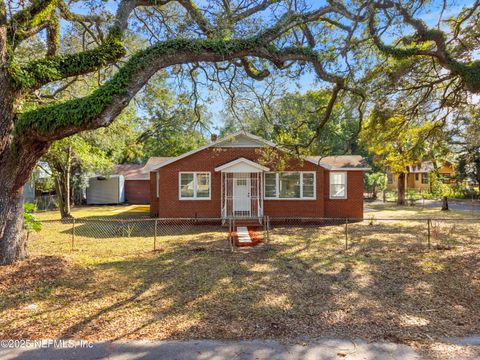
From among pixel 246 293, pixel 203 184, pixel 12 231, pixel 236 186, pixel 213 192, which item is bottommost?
pixel 246 293

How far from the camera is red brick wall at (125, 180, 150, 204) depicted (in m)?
30.1

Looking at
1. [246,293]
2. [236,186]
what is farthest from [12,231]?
[236,186]

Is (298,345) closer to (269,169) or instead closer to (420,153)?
(269,169)

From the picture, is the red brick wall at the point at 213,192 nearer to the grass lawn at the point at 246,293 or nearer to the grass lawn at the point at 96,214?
the grass lawn at the point at 246,293

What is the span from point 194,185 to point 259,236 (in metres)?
5.24

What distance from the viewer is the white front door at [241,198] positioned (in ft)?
51.2

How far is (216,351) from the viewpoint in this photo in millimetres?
3689

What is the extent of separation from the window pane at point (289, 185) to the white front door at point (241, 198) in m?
1.71

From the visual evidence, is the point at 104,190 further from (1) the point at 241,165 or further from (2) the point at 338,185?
(2) the point at 338,185

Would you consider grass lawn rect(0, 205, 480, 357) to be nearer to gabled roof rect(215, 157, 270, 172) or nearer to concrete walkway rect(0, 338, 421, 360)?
concrete walkway rect(0, 338, 421, 360)

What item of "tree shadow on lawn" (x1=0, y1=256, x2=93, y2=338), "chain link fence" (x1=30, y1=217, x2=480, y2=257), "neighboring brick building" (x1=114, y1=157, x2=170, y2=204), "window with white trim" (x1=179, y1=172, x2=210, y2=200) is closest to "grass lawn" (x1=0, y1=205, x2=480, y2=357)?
"tree shadow on lawn" (x1=0, y1=256, x2=93, y2=338)

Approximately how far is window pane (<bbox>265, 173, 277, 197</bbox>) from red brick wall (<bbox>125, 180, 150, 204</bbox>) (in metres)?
17.9

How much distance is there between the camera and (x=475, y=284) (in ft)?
20.0

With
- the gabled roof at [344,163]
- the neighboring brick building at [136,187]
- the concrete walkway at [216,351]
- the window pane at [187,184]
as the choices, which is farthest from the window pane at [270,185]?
the neighboring brick building at [136,187]
